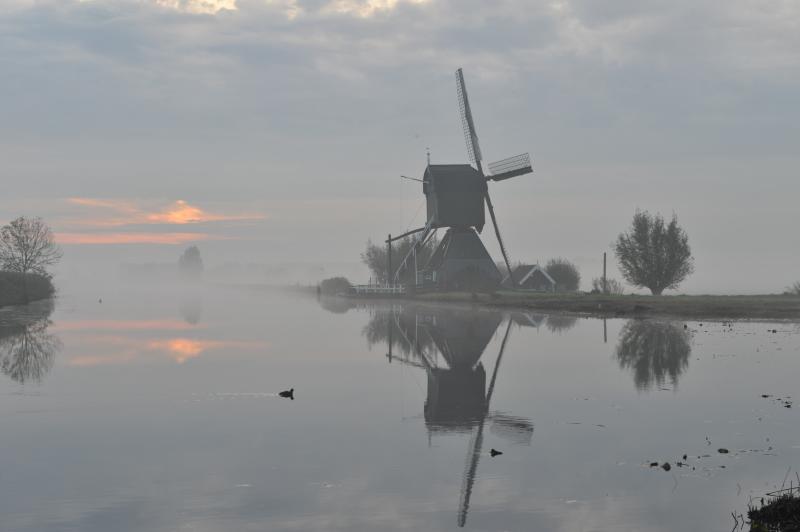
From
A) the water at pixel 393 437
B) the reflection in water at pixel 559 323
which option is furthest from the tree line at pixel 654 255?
the water at pixel 393 437

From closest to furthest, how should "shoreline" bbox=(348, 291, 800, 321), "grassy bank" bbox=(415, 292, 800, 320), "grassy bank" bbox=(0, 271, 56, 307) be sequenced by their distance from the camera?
"shoreline" bbox=(348, 291, 800, 321)
"grassy bank" bbox=(415, 292, 800, 320)
"grassy bank" bbox=(0, 271, 56, 307)

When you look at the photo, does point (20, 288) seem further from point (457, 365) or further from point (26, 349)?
point (457, 365)

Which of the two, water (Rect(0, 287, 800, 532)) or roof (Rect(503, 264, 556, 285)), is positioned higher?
roof (Rect(503, 264, 556, 285))

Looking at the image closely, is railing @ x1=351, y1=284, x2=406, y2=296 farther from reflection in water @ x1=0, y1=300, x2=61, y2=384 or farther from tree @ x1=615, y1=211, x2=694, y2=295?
reflection in water @ x1=0, y1=300, x2=61, y2=384

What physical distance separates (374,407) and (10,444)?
927 cm

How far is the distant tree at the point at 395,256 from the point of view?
108 metres

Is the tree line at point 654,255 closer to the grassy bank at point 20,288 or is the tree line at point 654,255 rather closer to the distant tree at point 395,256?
the distant tree at point 395,256

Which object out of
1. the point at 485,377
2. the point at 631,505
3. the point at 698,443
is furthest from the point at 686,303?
the point at 631,505

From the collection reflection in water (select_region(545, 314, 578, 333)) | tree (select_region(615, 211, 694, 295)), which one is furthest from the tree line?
reflection in water (select_region(545, 314, 578, 333))

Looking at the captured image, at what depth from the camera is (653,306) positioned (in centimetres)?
6862

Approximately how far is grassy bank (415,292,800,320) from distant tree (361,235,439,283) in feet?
78.8

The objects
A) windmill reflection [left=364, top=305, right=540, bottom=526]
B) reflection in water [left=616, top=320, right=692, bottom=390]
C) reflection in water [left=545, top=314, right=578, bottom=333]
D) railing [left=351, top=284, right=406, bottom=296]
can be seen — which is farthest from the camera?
railing [left=351, top=284, right=406, bottom=296]

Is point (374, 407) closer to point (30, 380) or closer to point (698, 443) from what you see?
point (698, 443)

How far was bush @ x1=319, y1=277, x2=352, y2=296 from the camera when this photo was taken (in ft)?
404
